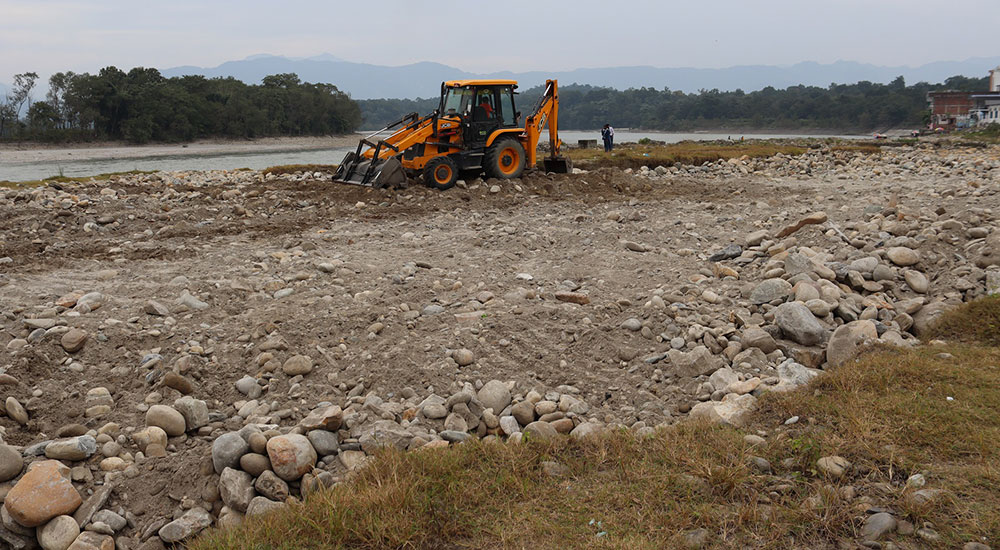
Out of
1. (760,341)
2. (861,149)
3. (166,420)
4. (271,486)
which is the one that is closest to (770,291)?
(760,341)

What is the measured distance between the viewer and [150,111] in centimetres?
6044

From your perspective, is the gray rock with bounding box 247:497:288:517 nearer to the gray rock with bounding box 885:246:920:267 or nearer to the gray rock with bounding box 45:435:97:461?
the gray rock with bounding box 45:435:97:461

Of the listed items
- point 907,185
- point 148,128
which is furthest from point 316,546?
point 148,128

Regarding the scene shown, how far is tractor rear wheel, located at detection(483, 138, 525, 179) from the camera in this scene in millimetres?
15672

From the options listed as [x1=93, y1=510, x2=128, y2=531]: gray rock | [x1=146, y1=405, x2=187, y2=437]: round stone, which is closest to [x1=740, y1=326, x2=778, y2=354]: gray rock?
[x1=146, y1=405, x2=187, y2=437]: round stone

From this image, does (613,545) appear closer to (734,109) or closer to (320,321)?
(320,321)

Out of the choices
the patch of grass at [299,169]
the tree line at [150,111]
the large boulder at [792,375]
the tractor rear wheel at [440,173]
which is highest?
the tree line at [150,111]

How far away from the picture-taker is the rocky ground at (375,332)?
4055 millimetres

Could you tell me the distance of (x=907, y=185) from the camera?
14922 millimetres

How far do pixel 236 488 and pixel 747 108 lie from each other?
377ft

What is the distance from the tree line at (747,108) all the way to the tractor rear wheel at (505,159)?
66274 mm

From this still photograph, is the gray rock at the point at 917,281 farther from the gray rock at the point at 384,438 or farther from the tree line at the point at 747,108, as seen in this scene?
the tree line at the point at 747,108

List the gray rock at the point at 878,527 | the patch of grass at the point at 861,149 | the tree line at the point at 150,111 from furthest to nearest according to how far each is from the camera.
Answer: the tree line at the point at 150,111
the patch of grass at the point at 861,149
the gray rock at the point at 878,527

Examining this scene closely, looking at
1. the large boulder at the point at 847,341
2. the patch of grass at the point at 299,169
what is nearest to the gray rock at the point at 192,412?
the large boulder at the point at 847,341
